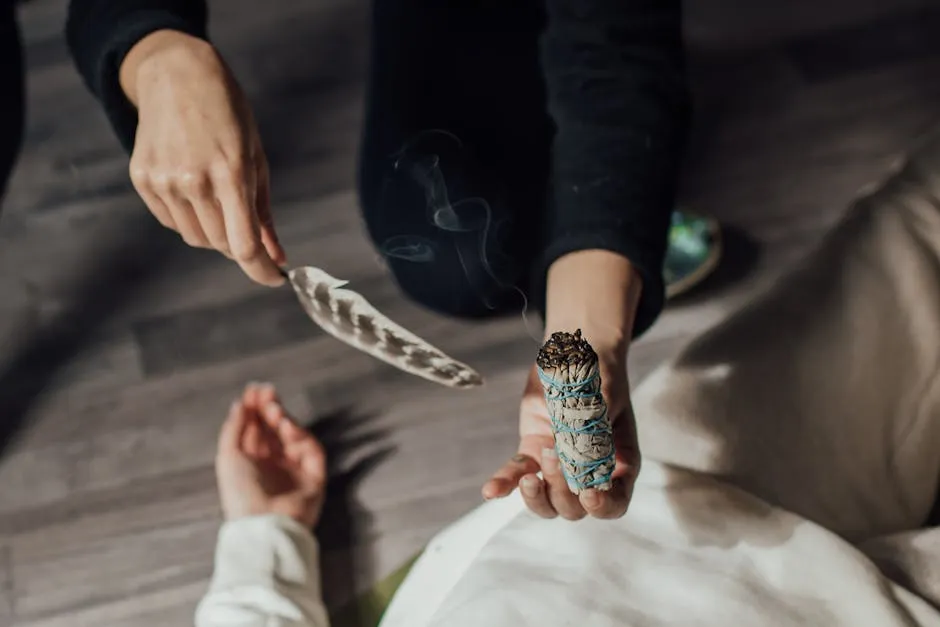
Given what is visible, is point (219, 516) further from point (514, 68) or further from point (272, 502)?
point (514, 68)

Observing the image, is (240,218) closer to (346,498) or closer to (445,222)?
(445,222)

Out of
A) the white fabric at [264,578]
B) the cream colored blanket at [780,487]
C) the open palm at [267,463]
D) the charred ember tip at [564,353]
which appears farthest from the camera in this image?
the open palm at [267,463]

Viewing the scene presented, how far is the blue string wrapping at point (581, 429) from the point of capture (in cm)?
45

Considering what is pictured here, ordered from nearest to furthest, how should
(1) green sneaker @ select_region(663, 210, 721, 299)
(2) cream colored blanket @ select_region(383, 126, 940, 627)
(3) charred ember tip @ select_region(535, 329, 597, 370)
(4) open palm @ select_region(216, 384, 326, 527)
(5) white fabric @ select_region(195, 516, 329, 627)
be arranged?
1. (3) charred ember tip @ select_region(535, 329, 597, 370)
2. (2) cream colored blanket @ select_region(383, 126, 940, 627)
3. (5) white fabric @ select_region(195, 516, 329, 627)
4. (4) open palm @ select_region(216, 384, 326, 527)
5. (1) green sneaker @ select_region(663, 210, 721, 299)

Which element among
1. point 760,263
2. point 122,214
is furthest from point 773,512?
point 122,214

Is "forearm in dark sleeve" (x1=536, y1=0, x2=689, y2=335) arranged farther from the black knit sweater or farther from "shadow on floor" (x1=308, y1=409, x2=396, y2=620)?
"shadow on floor" (x1=308, y1=409, x2=396, y2=620)

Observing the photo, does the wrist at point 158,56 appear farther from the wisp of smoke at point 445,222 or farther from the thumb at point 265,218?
the wisp of smoke at point 445,222

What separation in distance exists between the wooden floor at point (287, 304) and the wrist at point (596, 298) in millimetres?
176

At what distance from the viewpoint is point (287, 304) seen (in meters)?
1.11

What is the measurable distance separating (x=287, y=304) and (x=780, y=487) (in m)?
0.62

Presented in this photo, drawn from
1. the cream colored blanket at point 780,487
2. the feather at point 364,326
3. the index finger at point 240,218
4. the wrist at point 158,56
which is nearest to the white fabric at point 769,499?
the cream colored blanket at point 780,487

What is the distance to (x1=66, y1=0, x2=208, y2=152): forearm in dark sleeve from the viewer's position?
0.57 meters

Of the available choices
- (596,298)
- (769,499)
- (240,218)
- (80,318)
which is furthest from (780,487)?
(80,318)

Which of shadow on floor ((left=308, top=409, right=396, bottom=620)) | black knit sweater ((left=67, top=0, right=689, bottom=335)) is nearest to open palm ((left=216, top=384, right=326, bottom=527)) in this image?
shadow on floor ((left=308, top=409, right=396, bottom=620))
